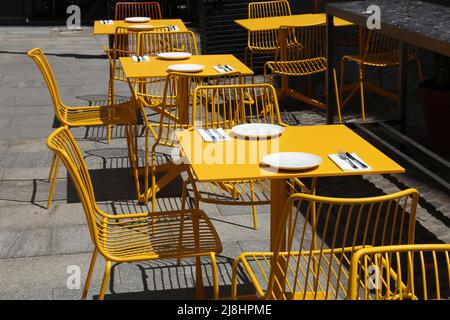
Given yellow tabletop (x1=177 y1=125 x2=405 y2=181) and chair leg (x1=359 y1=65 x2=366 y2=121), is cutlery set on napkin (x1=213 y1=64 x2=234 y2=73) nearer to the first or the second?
yellow tabletop (x1=177 y1=125 x2=405 y2=181)

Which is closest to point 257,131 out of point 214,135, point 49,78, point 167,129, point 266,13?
point 214,135

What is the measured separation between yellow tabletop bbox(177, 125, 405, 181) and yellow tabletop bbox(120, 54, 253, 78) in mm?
1608

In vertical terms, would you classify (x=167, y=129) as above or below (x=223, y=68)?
below

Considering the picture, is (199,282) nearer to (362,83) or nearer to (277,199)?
(277,199)

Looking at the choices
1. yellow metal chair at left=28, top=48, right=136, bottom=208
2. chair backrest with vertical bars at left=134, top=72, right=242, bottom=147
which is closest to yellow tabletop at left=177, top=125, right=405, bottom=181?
chair backrest with vertical bars at left=134, top=72, right=242, bottom=147

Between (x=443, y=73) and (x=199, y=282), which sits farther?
(x=443, y=73)

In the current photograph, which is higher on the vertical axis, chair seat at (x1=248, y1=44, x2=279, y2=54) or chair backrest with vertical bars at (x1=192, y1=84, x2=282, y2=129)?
chair backrest with vertical bars at (x1=192, y1=84, x2=282, y2=129)

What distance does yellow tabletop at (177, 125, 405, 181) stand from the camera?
3748mm

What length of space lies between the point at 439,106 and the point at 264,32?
10.4 feet

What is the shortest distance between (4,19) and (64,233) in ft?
36.8

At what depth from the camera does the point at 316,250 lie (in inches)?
156

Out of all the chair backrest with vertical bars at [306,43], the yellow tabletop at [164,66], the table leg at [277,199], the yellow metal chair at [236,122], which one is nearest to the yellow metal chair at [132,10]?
the chair backrest with vertical bars at [306,43]

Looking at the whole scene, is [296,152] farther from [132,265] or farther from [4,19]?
[4,19]
